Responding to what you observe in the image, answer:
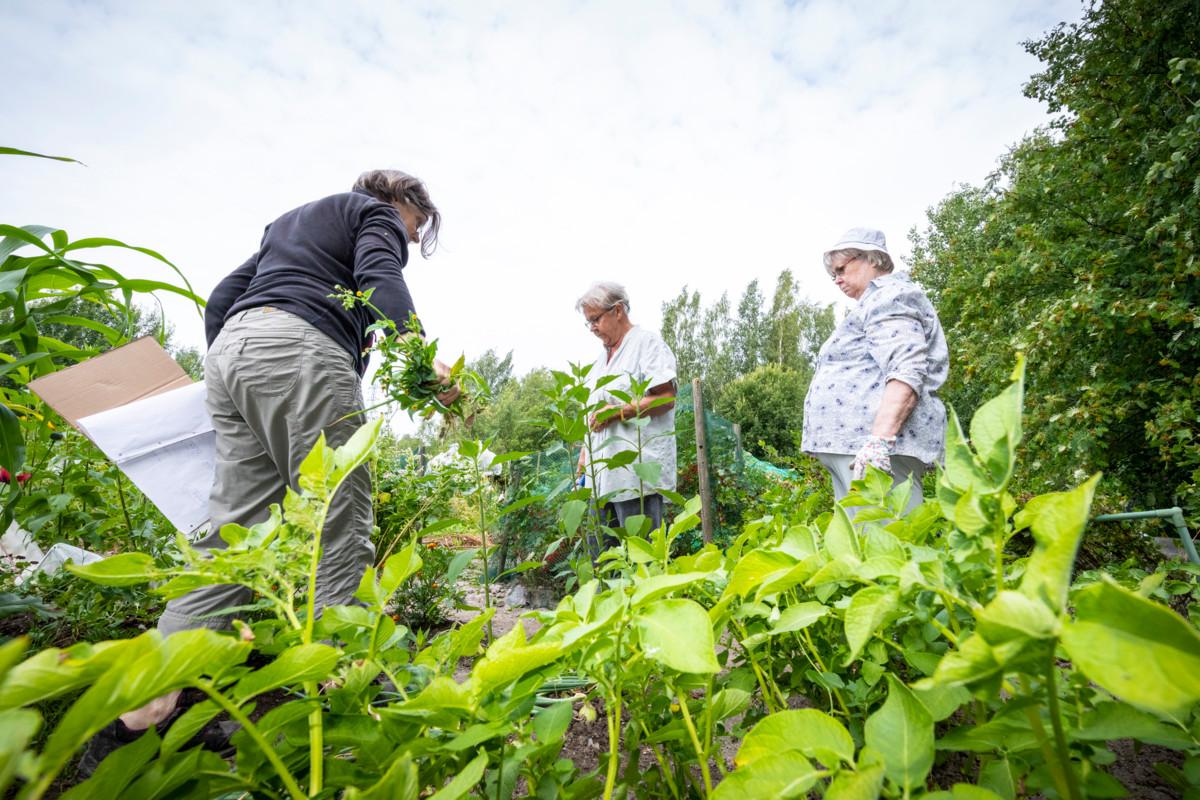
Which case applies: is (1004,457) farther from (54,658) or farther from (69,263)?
(69,263)

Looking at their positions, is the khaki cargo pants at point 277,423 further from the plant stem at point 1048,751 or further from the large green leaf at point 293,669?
the plant stem at point 1048,751

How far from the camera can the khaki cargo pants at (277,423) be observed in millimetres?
1750

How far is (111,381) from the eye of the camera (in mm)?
1628

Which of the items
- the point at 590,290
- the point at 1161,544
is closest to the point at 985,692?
the point at 590,290

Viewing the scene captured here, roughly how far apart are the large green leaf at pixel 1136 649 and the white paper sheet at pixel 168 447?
2.04 m

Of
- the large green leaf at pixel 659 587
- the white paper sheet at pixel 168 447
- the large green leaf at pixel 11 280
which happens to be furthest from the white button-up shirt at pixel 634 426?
the large green leaf at pixel 659 587

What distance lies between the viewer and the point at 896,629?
633 mm

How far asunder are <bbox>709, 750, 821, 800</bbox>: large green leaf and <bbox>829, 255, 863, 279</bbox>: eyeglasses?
2727 millimetres

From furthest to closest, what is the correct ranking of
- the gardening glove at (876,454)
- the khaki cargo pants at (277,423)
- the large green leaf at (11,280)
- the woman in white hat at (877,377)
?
the woman in white hat at (877,377) < the gardening glove at (876,454) < the khaki cargo pants at (277,423) < the large green leaf at (11,280)

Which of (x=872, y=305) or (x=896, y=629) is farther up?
(x=872, y=305)

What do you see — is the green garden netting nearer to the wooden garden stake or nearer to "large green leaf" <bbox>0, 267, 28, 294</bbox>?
the wooden garden stake

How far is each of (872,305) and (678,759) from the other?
2.30 metres

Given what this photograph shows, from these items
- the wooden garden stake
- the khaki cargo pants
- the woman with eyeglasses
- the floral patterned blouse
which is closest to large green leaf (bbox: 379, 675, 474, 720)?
the khaki cargo pants

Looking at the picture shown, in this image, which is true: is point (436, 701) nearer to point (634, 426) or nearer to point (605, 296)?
point (634, 426)
